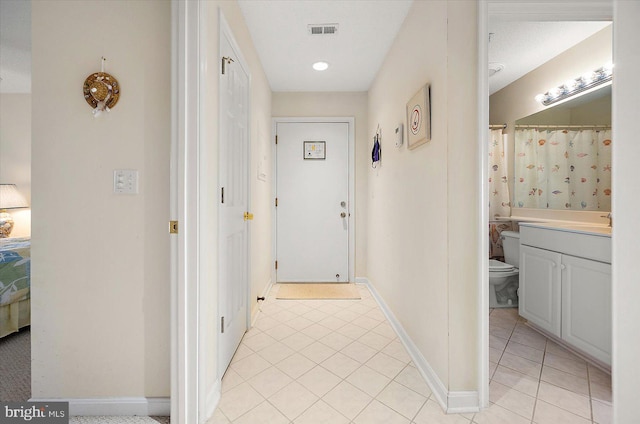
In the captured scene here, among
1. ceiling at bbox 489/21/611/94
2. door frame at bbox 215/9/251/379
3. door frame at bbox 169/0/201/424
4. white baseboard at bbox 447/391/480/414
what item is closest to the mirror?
ceiling at bbox 489/21/611/94

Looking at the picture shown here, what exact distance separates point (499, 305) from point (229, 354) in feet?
8.10

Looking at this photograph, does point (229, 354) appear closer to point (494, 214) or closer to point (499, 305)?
point (499, 305)

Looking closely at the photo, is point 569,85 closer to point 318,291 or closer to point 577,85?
point 577,85

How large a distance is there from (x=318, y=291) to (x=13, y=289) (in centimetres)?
254

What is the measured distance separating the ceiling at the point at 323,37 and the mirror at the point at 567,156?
1593 mm

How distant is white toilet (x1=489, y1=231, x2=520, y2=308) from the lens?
8.82ft

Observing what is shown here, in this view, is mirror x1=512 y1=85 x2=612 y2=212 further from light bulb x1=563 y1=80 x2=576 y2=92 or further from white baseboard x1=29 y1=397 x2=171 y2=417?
white baseboard x1=29 y1=397 x2=171 y2=417

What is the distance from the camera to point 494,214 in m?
3.19

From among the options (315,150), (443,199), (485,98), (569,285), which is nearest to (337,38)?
(315,150)

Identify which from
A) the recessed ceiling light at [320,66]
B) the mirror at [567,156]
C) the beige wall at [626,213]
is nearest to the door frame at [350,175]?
the recessed ceiling light at [320,66]

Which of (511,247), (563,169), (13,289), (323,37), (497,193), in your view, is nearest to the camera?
(13,289)

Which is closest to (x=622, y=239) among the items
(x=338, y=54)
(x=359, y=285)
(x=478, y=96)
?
(x=478, y=96)

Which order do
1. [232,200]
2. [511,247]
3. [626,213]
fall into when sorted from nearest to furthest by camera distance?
[626,213] → [232,200] → [511,247]

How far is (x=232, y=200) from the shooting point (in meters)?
1.91
